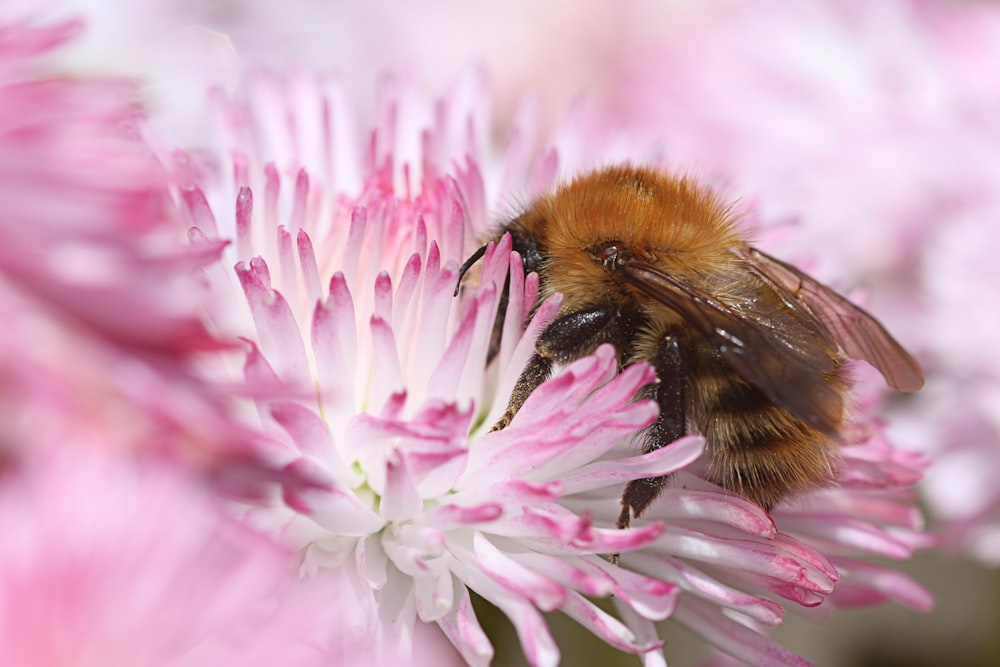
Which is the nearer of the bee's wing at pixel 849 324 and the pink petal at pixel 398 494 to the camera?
the pink petal at pixel 398 494

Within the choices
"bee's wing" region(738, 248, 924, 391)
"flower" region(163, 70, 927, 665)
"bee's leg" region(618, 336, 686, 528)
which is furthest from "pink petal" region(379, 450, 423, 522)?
"bee's wing" region(738, 248, 924, 391)

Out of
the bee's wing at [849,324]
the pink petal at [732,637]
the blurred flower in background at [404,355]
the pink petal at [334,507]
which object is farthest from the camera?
the bee's wing at [849,324]

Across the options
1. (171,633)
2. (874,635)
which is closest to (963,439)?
(874,635)

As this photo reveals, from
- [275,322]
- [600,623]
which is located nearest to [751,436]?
[600,623]

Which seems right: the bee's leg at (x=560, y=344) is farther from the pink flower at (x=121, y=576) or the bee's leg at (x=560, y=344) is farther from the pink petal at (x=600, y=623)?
the pink flower at (x=121, y=576)

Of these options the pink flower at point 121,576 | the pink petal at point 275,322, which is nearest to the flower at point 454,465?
the pink petal at point 275,322

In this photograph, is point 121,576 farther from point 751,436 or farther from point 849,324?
point 849,324
